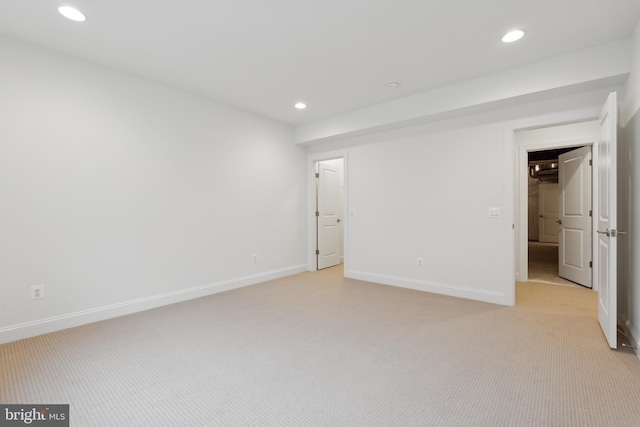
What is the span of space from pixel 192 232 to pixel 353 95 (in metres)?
2.80

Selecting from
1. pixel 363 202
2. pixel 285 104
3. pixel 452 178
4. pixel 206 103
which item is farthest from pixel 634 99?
pixel 206 103

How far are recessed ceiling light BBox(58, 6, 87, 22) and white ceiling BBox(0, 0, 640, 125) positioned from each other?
49mm

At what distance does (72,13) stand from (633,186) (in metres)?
4.78

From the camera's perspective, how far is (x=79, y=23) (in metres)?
2.39

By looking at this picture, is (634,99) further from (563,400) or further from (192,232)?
(192,232)

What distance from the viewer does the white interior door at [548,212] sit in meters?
9.79

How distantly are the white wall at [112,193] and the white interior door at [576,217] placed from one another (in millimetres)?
4995

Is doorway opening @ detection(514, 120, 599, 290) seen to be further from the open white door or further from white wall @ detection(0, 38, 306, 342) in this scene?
white wall @ detection(0, 38, 306, 342)

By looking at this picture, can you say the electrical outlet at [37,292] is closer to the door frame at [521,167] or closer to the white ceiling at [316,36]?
the white ceiling at [316,36]

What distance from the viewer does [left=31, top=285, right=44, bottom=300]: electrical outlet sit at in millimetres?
2682

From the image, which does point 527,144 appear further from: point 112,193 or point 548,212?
point 548,212

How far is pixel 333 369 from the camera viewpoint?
2.11 meters

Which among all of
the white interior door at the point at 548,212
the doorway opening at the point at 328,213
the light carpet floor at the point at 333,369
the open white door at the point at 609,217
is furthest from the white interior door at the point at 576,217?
the white interior door at the point at 548,212

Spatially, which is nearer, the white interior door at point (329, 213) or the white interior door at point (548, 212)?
the white interior door at point (329, 213)
